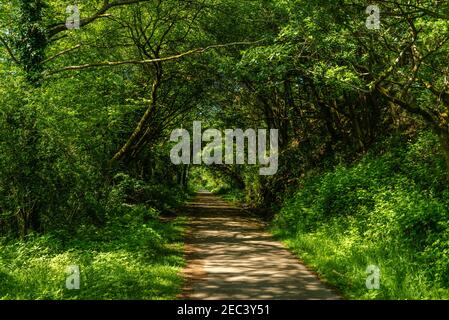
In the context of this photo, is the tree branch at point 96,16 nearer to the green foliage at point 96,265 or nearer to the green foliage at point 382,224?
the green foliage at point 96,265

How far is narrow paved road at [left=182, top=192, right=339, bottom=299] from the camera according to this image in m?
9.02

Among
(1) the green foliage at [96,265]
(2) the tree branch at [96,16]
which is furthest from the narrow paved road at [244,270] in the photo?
(2) the tree branch at [96,16]

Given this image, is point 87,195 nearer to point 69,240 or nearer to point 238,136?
point 69,240

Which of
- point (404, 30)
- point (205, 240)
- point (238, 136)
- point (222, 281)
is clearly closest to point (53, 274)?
point (222, 281)

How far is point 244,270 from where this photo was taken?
1123 centimetres

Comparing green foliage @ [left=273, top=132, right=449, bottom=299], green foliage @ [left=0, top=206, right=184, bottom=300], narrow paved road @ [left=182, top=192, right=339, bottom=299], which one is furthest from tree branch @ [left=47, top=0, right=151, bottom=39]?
green foliage @ [left=273, top=132, right=449, bottom=299]

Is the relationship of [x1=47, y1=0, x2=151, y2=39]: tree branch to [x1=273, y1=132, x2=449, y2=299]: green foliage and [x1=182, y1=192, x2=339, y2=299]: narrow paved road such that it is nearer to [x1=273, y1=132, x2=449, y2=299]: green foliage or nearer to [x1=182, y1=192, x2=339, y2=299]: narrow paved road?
[x1=182, y1=192, x2=339, y2=299]: narrow paved road

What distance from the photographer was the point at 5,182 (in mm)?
11609

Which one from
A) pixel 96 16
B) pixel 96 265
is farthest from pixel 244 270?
pixel 96 16

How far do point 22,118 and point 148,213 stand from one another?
959cm

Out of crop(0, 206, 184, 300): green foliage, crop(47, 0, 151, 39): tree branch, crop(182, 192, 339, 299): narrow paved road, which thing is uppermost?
crop(47, 0, 151, 39): tree branch

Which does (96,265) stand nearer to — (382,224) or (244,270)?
(244,270)

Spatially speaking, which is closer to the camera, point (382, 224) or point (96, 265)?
point (96, 265)
